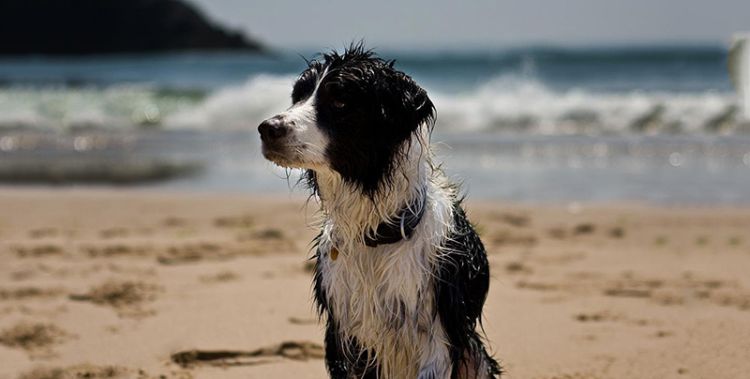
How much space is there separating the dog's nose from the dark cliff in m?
62.0

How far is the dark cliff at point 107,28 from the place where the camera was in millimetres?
61594

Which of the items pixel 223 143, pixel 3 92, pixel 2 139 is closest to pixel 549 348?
pixel 223 143

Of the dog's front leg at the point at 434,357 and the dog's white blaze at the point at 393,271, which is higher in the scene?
the dog's white blaze at the point at 393,271

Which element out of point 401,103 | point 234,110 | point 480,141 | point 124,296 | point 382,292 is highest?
point 401,103

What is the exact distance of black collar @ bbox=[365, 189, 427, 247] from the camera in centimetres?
306

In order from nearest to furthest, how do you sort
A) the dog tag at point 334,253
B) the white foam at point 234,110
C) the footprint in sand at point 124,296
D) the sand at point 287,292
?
the dog tag at point 334,253 < the sand at point 287,292 < the footprint in sand at point 124,296 < the white foam at point 234,110

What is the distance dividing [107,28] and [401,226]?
66.9m

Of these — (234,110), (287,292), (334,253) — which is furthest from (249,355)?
(234,110)

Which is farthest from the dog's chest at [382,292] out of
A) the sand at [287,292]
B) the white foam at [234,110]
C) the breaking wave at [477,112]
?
the white foam at [234,110]

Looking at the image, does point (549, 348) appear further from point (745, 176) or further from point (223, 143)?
point (223, 143)

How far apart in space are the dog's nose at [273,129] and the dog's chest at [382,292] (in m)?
0.56

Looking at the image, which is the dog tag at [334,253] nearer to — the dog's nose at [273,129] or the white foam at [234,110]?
the dog's nose at [273,129]

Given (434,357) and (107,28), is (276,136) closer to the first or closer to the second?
(434,357)

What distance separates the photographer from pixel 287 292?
18.3ft
